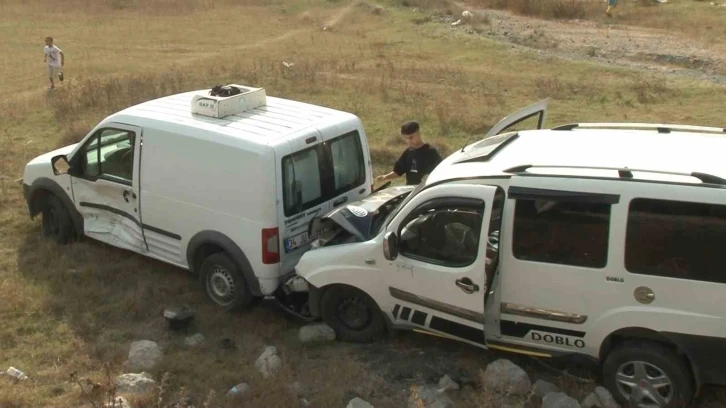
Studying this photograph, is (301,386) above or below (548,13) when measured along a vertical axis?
below

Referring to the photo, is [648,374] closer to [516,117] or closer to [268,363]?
[516,117]

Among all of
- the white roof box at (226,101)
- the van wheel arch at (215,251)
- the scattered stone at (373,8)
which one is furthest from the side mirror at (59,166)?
the scattered stone at (373,8)

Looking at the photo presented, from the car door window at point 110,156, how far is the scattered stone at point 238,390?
290cm

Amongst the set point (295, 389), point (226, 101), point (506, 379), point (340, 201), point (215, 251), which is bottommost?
point (295, 389)

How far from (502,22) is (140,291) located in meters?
25.5

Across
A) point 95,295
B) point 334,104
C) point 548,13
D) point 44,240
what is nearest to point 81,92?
point 334,104

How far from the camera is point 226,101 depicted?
805cm

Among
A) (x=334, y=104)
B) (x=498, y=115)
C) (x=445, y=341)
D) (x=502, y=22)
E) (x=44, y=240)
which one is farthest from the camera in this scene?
(x=502, y=22)

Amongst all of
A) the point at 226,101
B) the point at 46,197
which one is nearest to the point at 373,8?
the point at 46,197

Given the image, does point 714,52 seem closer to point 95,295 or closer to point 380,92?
point 380,92

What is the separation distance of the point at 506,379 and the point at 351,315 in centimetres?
166

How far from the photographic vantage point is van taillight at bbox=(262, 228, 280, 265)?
736 centimetres

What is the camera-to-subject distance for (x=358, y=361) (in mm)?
6996

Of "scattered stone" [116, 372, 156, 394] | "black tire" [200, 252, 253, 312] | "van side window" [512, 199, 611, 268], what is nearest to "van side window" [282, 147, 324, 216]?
"black tire" [200, 252, 253, 312]
